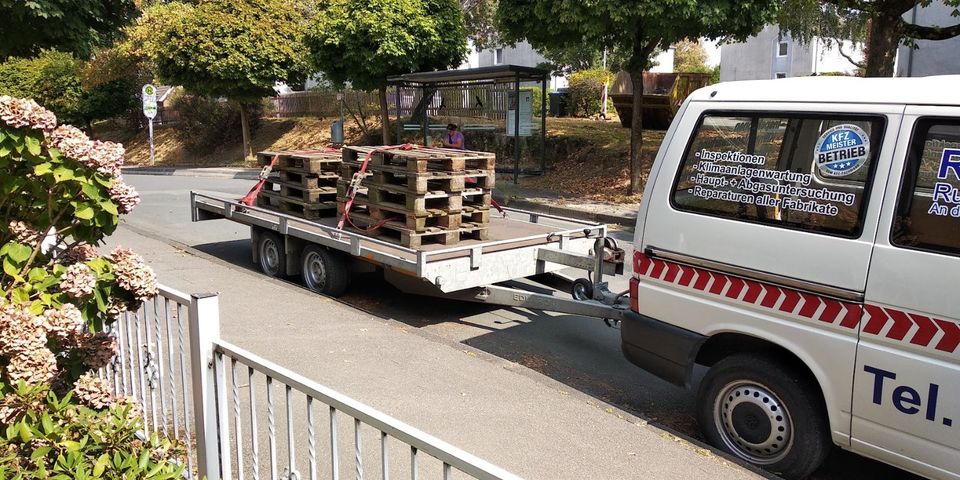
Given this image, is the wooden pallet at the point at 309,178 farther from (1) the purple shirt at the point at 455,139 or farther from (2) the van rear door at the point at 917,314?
(1) the purple shirt at the point at 455,139

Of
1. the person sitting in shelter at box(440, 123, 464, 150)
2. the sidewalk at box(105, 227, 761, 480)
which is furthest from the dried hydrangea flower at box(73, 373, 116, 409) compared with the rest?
the person sitting in shelter at box(440, 123, 464, 150)

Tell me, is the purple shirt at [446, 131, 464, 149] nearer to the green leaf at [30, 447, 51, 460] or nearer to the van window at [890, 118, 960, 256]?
the van window at [890, 118, 960, 256]

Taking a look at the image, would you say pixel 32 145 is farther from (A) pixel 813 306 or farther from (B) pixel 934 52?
(B) pixel 934 52

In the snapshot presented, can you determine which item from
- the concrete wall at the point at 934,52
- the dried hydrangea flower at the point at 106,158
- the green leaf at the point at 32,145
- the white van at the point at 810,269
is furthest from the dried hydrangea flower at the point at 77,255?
the concrete wall at the point at 934,52

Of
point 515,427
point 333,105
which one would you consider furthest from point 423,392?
point 333,105

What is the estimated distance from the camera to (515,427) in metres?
4.96

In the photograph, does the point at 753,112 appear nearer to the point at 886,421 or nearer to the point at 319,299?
the point at 886,421

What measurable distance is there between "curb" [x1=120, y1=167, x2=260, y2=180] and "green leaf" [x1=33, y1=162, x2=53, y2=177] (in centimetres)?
2077

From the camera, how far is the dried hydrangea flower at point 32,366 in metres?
2.48

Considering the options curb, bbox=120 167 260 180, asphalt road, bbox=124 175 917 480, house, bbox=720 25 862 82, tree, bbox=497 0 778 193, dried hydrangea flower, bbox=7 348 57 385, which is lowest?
asphalt road, bbox=124 175 917 480

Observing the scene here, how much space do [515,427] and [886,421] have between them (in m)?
2.13

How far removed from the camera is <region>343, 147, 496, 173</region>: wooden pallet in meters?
7.26

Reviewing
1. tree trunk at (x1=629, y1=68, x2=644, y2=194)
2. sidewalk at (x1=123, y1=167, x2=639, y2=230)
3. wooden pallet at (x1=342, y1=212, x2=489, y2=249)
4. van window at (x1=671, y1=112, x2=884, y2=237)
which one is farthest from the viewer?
tree trunk at (x1=629, y1=68, x2=644, y2=194)

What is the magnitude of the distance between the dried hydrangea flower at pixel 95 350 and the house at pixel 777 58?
136 feet
